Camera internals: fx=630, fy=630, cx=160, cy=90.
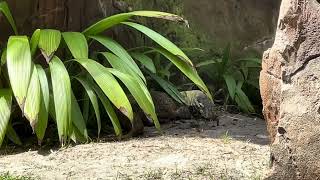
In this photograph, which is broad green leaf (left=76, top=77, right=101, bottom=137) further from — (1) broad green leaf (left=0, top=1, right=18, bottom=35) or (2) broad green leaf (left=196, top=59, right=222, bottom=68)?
(2) broad green leaf (left=196, top=59, right=222, bottom=68)

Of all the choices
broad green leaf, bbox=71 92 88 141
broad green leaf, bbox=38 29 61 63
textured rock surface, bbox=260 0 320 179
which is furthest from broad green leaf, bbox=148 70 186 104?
textured rock surface, bbox=260 0 320 179

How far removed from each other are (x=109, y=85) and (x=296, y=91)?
1.89m

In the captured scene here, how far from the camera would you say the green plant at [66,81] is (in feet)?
14.2

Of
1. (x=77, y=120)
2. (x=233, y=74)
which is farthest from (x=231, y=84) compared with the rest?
(x=77, y=120)

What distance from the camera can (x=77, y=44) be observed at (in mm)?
4801

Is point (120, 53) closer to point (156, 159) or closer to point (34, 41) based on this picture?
point (34, 41)

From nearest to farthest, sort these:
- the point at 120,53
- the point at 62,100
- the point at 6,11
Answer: the point at 62,100, the point at 6,11, the point at 120,53

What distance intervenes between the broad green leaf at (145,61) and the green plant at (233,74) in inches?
38.9

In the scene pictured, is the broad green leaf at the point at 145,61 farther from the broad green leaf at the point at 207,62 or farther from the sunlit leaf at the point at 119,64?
the broad green leaf at the point at 207,62

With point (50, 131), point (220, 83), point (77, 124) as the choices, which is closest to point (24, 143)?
point (50, 131)

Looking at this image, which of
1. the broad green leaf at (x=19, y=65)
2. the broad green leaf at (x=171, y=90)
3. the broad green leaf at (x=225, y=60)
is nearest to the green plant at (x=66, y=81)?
the broad green leaf at (x=19, y=65)

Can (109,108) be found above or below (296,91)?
below

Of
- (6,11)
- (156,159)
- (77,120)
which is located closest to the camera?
(156,159)

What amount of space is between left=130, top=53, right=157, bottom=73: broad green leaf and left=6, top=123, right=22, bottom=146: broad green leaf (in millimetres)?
1220
